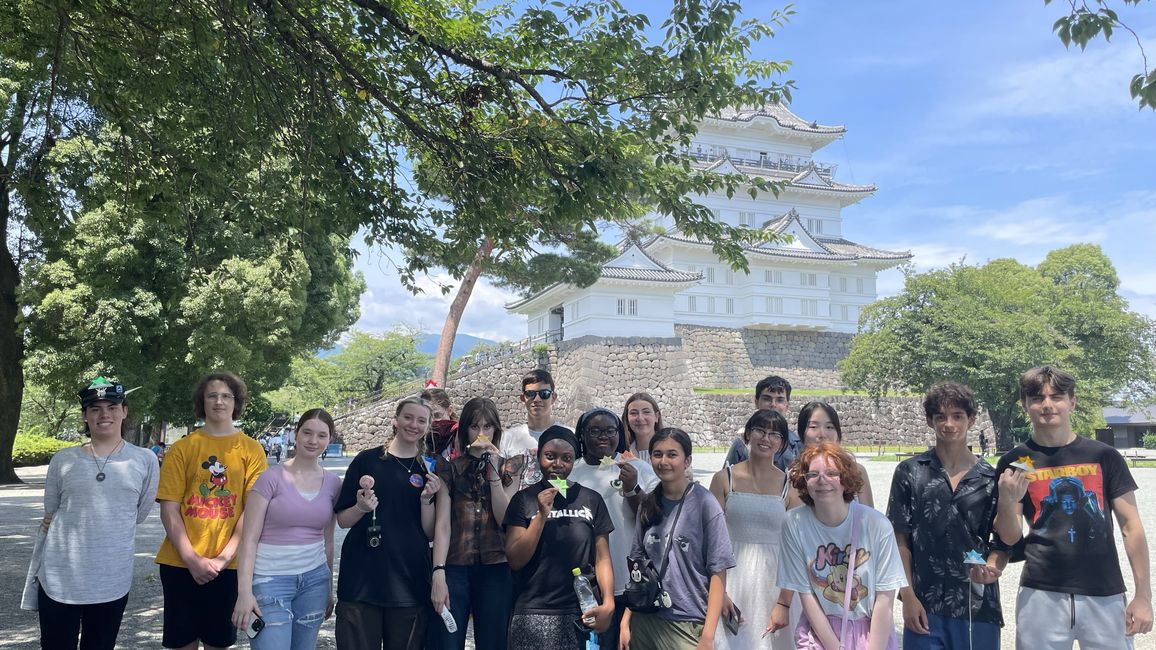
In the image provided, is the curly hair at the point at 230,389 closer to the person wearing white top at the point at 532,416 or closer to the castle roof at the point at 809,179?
the person wearing white top at the point at 532,416

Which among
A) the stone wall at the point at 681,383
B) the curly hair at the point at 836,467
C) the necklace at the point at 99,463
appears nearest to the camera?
the curly hair at the point at 836,467

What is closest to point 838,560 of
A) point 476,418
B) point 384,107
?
point 476,418

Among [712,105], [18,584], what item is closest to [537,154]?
[712,105]

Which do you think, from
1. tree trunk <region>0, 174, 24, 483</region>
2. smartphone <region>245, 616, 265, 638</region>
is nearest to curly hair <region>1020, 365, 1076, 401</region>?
smartphone <region>245, 616, 265, 638</region>

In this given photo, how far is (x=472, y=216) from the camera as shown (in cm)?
655

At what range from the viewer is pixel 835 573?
3234 millimetres

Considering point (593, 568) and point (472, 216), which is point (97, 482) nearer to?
point (593, 568)

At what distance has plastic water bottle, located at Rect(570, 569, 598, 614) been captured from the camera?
342cm

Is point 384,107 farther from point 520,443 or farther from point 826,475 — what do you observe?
point 826,475

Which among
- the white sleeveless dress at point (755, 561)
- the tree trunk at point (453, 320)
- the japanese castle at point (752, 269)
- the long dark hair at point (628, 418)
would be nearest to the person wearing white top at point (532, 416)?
the long dark hair at point (628, 418)

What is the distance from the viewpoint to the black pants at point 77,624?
3750 millimetres

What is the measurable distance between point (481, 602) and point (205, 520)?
57.6 inches

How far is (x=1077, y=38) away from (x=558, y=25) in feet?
11.9

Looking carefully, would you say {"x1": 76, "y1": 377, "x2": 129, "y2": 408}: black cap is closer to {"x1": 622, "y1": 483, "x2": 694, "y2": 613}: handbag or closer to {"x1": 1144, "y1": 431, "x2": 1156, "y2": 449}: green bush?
{"x1": 622, "y1": 483, "x2": 694, "y2": 613}: handbag
